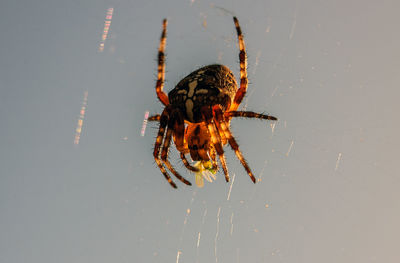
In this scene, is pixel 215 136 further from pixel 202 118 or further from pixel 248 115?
pixel 248 115

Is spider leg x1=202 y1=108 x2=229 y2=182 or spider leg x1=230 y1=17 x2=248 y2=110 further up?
spider leg x1=230 y1=17 x2=248 y2=110

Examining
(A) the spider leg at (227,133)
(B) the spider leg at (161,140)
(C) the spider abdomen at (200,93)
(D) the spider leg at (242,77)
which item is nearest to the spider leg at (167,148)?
(B) the spider leg at (161,140)

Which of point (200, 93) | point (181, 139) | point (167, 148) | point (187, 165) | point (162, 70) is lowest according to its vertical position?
point (187, 165)

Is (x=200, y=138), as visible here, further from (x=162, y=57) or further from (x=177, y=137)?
(x=162, y=57)

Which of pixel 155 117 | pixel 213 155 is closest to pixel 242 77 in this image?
pixel 213 155

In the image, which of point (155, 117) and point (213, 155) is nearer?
point (213, 155)

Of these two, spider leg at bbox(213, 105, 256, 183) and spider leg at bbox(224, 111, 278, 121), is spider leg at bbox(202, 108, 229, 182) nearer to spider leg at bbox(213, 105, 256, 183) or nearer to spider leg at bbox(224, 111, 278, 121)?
spider leg at bbox(213, 105, 256, 183)

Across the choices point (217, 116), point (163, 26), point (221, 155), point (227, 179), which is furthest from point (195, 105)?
point (163, 26)

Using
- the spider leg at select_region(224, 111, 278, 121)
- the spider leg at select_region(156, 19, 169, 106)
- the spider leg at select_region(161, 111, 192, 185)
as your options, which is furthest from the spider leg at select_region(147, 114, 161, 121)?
the spider leg at select_region(224, 111, 278, 121)

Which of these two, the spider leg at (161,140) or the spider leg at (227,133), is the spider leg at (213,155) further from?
the spider leg at (161,140)
